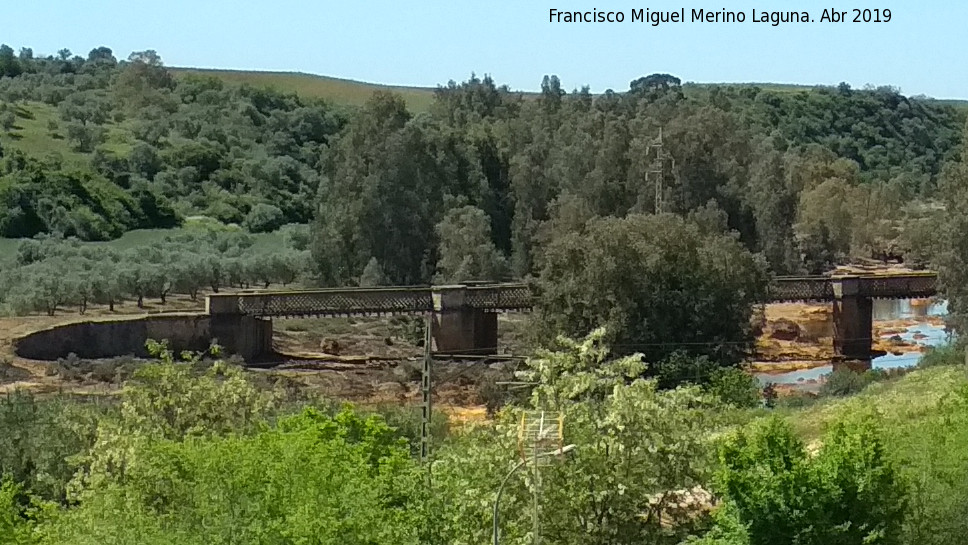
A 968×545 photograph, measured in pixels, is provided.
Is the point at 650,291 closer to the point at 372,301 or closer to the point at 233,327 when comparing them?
the point at 372,301

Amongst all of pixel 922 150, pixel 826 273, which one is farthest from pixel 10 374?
pixel 922 150

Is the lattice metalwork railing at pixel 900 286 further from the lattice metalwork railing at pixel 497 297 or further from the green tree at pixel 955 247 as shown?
the lattice metalwork railing at pixel 497 297

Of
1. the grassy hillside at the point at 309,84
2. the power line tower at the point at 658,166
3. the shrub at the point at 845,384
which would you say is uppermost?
the grassy hillside at the point at 309,84

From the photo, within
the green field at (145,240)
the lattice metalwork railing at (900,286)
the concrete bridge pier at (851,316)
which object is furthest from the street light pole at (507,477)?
the green field at (145,240)

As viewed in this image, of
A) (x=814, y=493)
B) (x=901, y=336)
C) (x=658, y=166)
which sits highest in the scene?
(x=658, y=166)

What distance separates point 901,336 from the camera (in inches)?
2544

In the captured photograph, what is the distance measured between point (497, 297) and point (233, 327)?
30.3ft

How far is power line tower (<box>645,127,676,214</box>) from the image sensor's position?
6006cm

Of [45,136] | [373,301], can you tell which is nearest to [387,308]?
[373,301]

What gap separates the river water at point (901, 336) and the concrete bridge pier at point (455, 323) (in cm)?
989

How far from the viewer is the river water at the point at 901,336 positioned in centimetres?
5231

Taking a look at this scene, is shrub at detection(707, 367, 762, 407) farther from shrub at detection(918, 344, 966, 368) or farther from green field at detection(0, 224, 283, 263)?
green field at detection(0, 224, 283, 263)

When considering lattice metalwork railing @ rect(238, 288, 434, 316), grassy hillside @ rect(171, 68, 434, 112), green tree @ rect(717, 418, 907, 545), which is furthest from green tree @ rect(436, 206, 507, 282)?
grassy hillside @ rect(171, 68, 434, 112)

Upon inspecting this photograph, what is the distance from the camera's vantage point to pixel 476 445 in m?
19.1
